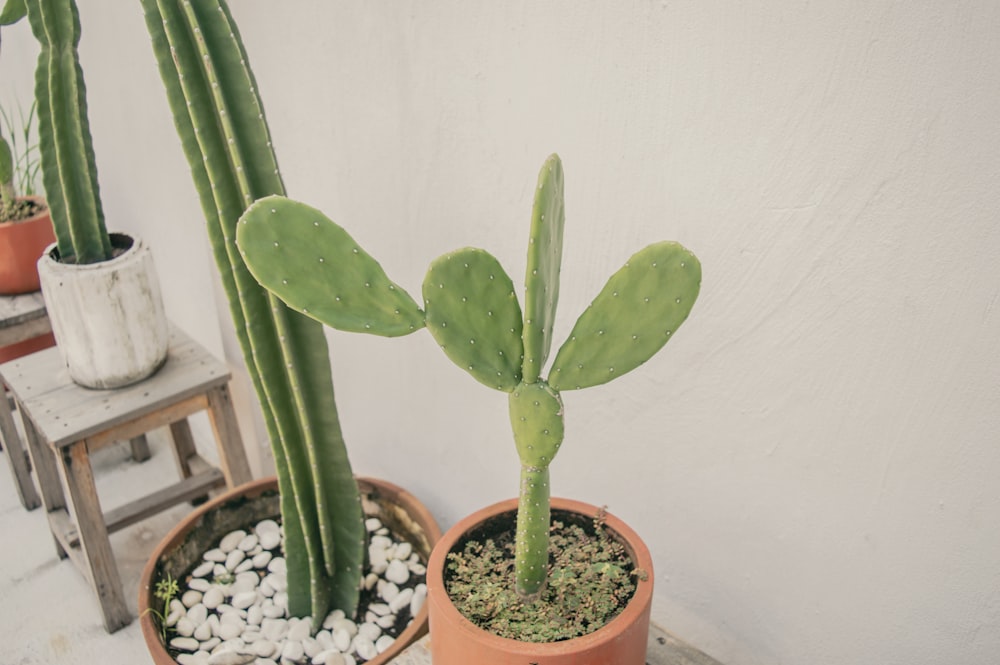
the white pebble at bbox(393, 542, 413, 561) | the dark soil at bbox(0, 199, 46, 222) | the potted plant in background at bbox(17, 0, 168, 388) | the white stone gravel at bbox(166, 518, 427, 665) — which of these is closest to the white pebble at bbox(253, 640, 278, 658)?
the white stone gravel at bbox(166, 518, 427, 665)

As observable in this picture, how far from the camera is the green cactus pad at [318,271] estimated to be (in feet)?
2.31

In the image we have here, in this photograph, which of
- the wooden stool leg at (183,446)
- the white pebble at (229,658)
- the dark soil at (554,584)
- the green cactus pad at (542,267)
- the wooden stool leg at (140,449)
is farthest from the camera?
the wooden stool leg at (140,449)

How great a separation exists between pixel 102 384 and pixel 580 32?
1.00 m

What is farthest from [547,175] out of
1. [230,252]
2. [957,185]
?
[230,252]

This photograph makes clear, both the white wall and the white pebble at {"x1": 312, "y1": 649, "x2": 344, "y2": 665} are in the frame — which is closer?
the white wall

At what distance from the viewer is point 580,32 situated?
2.79 feet

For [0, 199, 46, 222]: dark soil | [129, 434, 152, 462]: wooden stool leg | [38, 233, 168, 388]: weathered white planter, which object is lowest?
[129, 434, 152, 462]: wooden stool leg

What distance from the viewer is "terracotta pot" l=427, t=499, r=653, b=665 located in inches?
29.5

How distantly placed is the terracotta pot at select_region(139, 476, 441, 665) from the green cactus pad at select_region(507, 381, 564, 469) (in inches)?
19.5

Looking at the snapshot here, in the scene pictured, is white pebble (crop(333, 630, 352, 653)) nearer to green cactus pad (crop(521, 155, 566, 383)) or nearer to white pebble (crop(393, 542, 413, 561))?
white pebble (crop(393, 542, 413, 561))

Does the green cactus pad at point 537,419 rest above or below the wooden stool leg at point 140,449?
above

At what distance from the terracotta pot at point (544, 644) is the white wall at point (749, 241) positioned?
171mm

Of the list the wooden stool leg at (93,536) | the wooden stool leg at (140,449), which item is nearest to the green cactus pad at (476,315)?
the wooden stool leg at (93,536)

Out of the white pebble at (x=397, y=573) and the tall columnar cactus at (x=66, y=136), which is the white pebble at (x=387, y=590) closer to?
the white pebble at (x=397, y=573)
